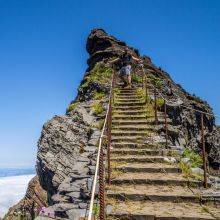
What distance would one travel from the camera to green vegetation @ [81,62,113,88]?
2221cm

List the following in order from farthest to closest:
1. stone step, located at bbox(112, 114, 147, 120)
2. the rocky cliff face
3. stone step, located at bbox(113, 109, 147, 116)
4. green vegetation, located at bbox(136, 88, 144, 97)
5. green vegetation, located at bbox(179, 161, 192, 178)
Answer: green vegetation, located at bbox(136, 88, 144, 97) → stone step, located at bbox(113, 109, 147, 116) → stone step, located at bbox(112, 114, 147, 120) → green vegetation, located at bbox(179, 161, 192, 178) → the rocky cliff face

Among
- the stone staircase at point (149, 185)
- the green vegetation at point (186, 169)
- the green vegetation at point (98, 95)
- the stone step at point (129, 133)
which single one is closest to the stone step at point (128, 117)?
the stone staircase at point (149, 185)

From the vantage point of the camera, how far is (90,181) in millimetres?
8039

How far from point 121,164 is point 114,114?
16.7 ft

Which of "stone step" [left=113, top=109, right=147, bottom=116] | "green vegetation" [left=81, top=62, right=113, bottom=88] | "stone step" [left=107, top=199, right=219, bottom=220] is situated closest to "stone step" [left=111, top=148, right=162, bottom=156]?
"stone step" [left=107, top=199, right=219, bottom=220]

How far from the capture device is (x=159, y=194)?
722 cm

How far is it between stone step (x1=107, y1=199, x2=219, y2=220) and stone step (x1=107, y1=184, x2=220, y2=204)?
0.34ft

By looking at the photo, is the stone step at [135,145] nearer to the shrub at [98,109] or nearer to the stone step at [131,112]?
the stone step at [131,112]

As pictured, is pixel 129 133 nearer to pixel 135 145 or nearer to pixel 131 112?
pixel 135 145

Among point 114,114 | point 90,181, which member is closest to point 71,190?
point 90,181

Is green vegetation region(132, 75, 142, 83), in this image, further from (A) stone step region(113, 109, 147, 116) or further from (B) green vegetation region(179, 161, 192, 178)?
(B) green vegetation region(179, 161, 192, 178)

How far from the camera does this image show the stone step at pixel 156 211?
6.22 m

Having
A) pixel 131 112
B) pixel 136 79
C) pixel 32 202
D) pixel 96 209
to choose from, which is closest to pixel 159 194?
pixel 96 209

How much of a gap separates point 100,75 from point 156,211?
17709mm
